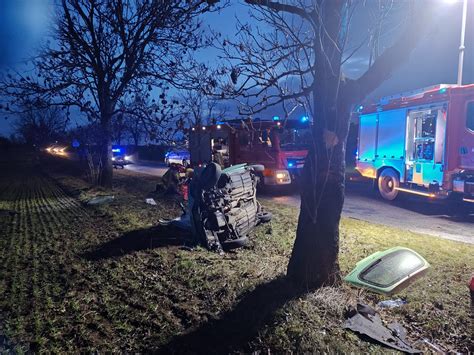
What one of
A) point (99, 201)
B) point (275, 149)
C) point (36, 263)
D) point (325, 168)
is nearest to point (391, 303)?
point (325, 168)

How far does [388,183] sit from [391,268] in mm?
8389

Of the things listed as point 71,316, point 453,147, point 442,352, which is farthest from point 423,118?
point 71,316

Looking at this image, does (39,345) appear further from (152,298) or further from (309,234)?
(309,234)

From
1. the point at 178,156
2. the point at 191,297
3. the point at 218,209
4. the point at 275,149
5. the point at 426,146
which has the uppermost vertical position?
the point at 426,146

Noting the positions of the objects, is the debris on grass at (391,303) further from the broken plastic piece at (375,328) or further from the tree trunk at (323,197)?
the tree trunk at (323,197)

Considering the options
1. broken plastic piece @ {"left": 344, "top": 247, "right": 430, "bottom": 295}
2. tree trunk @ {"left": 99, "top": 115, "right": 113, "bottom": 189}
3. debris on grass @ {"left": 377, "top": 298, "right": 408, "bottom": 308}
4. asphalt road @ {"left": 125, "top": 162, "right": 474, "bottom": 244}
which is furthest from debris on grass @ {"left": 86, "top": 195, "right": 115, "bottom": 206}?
debris on grass @ {"left": 377, "top": 298, "right": 408, "bottom": 308}

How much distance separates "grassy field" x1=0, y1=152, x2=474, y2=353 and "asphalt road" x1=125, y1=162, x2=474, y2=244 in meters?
1.26

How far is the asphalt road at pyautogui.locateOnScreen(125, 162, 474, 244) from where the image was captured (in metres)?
7.75

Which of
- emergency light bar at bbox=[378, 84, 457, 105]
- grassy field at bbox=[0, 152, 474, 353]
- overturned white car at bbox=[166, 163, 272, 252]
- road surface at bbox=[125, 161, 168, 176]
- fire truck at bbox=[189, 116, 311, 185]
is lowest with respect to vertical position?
road surface at bbox=[125, 161, 168, 176]

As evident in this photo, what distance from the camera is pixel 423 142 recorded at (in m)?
10.4

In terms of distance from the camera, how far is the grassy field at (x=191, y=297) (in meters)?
3.19

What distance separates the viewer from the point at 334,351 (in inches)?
114

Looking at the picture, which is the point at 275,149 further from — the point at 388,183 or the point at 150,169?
the point at 150,169

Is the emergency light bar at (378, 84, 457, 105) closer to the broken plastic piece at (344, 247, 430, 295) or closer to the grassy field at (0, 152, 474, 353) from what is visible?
the grassy field at (0, 152, 474, 353)
